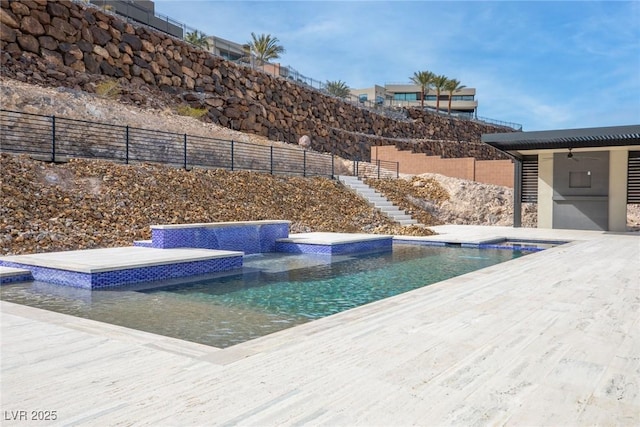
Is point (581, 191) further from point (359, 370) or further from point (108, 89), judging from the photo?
point (108, 89)

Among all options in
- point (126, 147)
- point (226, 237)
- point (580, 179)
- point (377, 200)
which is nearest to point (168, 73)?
point (126, 147)

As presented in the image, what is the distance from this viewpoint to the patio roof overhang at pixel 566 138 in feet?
41.6

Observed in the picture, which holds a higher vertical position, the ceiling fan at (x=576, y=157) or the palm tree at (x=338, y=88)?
the palm tree at (x=338, y=88)

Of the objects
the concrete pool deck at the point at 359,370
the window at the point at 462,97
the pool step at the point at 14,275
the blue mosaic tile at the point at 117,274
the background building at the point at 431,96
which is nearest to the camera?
the concrete pool deck at the point at 359,370

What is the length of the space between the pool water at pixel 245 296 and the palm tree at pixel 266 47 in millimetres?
32901

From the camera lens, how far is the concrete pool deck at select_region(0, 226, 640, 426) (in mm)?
2336

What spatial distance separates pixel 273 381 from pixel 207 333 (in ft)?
6.36

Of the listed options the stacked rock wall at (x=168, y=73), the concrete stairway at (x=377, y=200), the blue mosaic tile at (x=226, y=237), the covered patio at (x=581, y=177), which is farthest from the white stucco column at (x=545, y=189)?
the stacked rock wall at (x=168, y=73)

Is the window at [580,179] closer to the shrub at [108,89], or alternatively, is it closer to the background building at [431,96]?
the shrub at [108,89]

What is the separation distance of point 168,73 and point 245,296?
2150 cm

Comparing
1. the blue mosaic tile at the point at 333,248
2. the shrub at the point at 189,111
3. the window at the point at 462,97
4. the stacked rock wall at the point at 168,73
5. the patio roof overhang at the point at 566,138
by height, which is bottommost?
the blue mosaic tile at the point at 333,248

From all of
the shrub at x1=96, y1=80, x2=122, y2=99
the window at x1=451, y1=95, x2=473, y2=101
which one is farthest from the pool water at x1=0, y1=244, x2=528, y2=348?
the window at x1=451, y1=95, x2=473, y2=101

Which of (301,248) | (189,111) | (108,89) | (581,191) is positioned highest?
(108,89)

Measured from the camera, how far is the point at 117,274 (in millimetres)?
6734
